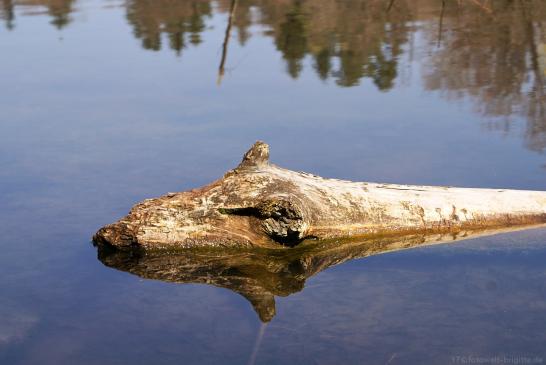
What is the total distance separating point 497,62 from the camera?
44.7 ft

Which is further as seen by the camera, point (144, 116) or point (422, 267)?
point (144, 116)

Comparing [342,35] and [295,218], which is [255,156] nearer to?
[295,218]

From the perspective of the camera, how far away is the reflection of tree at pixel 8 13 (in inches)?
753

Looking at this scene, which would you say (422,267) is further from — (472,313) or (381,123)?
(381,123)

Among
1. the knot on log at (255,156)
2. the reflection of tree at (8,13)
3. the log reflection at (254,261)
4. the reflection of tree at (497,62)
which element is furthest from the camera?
the reflection of tree at (8,13)

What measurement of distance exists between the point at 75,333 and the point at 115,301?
20.4 inches

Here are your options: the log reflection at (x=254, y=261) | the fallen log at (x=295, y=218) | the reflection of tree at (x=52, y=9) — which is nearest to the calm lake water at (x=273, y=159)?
the log reflection at (x=254, y=261)

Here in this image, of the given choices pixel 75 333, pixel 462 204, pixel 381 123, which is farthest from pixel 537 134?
pixel 75 333

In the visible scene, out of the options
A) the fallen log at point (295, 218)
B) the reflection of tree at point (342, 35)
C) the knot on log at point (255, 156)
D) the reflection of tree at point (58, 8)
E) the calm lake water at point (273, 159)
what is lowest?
the reflection of tree at point (58, 8)

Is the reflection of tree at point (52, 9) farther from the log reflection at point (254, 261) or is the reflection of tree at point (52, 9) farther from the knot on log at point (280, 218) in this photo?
the knot on log at point (280, 218)

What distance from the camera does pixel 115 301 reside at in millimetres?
6781

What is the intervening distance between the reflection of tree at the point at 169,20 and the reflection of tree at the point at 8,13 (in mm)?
2229

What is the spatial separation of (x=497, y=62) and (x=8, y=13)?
1102 centimetres

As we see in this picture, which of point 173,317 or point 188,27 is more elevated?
point 173,317
